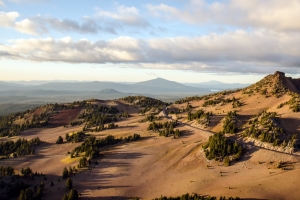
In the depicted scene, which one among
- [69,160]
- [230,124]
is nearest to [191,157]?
[230,124]

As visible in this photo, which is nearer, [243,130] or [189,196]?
[189,196]

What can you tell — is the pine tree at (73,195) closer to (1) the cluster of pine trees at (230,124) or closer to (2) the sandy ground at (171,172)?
(2) the sandy ground at (171,172)

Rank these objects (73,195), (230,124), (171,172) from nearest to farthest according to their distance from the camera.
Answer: (73,195) → (171,172) → (230,124)

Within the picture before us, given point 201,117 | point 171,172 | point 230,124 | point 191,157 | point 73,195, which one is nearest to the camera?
point 73,195

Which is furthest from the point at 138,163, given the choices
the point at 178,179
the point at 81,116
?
the point at 81,116

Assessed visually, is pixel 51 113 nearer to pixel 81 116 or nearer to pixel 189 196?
pixel 81 116

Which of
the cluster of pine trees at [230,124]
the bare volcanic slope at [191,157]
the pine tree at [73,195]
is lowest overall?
the pine tree at [73,195]

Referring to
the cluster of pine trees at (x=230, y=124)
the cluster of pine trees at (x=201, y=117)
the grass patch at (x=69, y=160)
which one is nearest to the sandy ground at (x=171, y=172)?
the grass patch at (x=69, y=160)

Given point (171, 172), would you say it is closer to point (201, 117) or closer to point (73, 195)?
point (73, 195)
